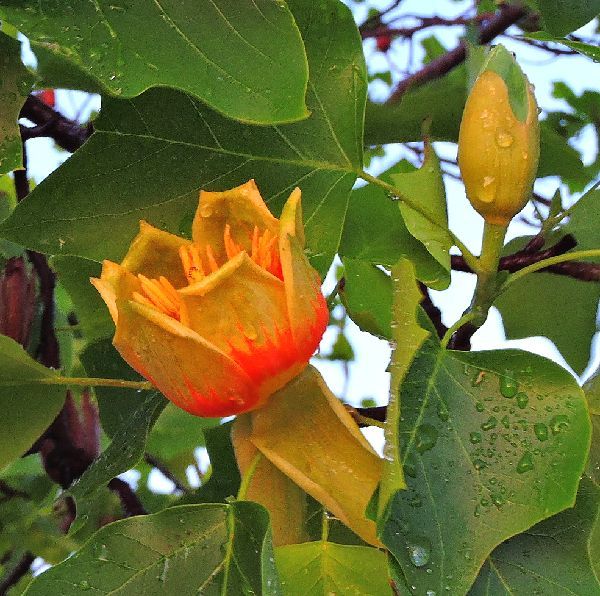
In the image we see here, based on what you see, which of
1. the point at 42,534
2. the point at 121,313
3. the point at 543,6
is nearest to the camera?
the point at 121,313

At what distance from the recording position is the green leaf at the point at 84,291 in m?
0.58

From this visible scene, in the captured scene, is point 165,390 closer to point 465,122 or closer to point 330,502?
point 330,502

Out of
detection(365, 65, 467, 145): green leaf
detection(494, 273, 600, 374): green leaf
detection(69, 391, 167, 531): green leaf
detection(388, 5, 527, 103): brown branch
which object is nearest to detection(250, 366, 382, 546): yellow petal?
detection(69, 391, 167, 531): green leaf

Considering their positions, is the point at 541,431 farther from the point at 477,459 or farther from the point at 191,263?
the point at 191,263

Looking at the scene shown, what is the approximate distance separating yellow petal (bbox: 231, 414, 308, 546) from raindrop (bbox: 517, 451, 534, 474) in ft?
0.34

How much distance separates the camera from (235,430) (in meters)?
0.41

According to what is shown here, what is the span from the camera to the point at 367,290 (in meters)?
0.57

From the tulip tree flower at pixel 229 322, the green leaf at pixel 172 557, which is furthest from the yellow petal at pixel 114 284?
the green leaf at pixel 172 557

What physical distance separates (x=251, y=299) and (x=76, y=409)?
1.55ft

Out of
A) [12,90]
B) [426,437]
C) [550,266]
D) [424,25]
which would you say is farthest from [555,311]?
[424,25]

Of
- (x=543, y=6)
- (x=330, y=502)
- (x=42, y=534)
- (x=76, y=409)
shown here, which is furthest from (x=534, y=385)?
(x=42, y=534)

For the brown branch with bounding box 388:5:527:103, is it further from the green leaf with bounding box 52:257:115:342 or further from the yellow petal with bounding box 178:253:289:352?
the yellow petal with bounding box 178:253:289:352

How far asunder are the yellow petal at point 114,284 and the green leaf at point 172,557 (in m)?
0.11

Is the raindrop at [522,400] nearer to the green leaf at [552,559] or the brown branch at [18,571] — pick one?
the green leaf at [552,559]
